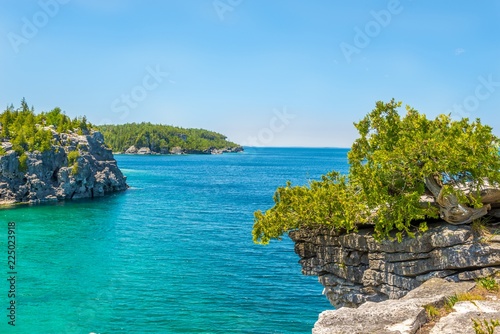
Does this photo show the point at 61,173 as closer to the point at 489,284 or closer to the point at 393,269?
the point at 393,269

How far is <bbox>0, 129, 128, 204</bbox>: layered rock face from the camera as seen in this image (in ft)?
293

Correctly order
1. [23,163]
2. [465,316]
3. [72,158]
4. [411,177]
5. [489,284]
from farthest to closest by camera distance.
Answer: [72,158] → [23,163] → [411,177] → [489,284] → [465,316]

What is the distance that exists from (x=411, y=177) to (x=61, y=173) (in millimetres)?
91164

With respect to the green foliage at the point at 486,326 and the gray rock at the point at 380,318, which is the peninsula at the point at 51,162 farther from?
the green foliage at the point at 486,326

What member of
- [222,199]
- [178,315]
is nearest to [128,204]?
[222,199]

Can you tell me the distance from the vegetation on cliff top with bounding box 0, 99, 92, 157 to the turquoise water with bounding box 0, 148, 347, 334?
68.9 feet

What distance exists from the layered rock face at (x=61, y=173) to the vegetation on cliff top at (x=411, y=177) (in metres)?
82.0

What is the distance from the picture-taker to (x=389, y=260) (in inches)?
948

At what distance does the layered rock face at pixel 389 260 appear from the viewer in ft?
69.2

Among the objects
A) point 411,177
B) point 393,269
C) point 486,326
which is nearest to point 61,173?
point 393,269

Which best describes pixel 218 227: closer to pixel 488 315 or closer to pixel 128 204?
pixel 128 204

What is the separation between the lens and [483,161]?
20891mm

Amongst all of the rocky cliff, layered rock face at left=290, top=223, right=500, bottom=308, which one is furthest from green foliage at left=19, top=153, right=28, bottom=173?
the rocky cliff

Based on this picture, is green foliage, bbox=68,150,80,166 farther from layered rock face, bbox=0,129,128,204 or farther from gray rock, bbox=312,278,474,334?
gray rock, bbox=312,278,474,334
